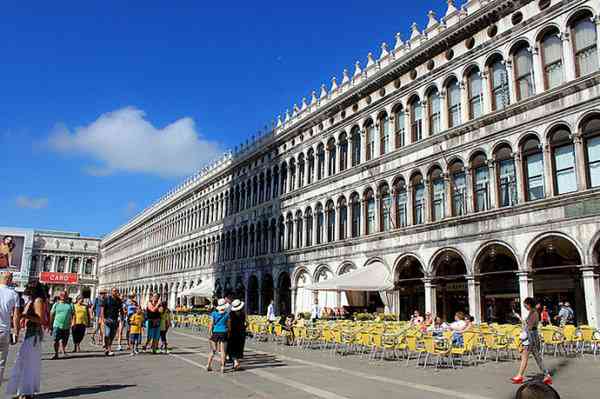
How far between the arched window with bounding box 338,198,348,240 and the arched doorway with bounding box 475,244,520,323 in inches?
364

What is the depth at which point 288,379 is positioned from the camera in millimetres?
10703

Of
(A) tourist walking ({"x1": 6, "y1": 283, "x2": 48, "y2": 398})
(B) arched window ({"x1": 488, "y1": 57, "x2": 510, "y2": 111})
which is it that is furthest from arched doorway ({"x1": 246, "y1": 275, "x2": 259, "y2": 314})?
(A) tourist walking ({"x1": 6, "y1": 283, "x2": 48, "y2": 398})

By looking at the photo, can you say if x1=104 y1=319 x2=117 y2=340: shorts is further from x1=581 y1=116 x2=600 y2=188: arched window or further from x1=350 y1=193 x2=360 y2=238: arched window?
x1=350 y1=193 x2=360 y2=238: arched window

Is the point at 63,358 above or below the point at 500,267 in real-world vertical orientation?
below

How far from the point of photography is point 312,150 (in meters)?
36.8

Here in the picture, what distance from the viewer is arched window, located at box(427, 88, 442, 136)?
26094 mm

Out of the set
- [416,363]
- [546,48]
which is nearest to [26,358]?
[416,363]

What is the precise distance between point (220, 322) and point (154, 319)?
14.8 feet

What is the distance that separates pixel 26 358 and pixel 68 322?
23.2ft

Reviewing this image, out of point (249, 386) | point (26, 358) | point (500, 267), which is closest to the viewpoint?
point (26, 358)

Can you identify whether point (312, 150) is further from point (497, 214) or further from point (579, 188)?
point (579, 188)

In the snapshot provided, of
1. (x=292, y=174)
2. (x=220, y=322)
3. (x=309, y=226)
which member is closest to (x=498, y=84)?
(x=309, y=226)

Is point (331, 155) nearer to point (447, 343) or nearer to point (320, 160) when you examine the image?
point (320, 160)

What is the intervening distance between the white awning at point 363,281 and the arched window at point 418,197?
120 inches
